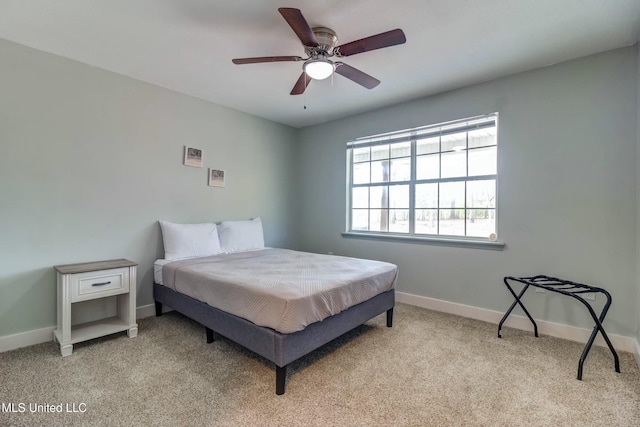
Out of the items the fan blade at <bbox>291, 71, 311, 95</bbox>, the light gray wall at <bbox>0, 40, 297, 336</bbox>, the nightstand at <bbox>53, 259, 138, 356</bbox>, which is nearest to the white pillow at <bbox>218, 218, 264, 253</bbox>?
the light gray wall at <bbox>0, 40, 297, 336</bbox>

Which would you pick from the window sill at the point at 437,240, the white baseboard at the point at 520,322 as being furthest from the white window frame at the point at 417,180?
the white baseboard at the point at 520,322

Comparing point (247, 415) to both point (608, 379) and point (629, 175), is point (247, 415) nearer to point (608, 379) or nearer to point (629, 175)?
point (608, 379)

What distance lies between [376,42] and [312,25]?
1.92 ft

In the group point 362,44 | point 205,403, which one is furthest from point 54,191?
point 362,44

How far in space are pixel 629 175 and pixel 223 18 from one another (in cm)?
345

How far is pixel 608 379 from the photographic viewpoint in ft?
6.59

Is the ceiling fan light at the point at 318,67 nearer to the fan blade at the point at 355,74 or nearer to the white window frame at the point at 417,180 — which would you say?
the fan blade at the point at 355,74

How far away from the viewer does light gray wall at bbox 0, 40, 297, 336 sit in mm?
2453

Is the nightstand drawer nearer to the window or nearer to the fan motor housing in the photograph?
the fan motor housing

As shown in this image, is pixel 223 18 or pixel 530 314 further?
pixel 530 314

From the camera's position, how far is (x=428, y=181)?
360cm

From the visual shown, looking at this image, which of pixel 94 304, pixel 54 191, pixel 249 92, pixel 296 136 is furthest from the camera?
pixel 296 136

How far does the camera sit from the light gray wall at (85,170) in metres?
2.45

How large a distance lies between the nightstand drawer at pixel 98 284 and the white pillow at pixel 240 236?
1.14 metres
